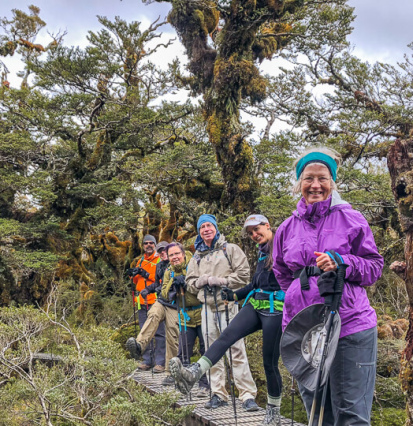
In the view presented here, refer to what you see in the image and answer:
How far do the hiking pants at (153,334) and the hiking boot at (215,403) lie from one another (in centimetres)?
153

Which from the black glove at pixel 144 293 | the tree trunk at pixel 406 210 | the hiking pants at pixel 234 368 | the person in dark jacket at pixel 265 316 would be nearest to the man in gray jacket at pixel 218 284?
the hiking pants at pixel 234 368

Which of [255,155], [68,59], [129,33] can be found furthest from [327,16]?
[68,59]

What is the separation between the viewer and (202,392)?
540 centimetres

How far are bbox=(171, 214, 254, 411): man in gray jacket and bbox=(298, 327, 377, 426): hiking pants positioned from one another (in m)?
2.47

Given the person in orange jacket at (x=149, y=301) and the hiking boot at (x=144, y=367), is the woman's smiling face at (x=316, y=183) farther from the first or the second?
the hiking boot at (x=144, y=367)

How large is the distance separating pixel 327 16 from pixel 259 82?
3.02 m

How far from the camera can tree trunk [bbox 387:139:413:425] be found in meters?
3.25

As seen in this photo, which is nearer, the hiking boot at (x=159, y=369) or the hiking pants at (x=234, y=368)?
the hiking pants at (x=234, y=368)

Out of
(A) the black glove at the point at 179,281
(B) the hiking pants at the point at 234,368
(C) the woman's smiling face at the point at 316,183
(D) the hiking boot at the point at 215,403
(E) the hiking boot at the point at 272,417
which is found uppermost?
(C) the woman's smiling face at the point at 316,183

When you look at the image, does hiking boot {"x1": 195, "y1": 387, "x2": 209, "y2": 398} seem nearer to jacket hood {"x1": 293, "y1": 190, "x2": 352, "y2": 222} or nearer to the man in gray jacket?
the man in gray jacket

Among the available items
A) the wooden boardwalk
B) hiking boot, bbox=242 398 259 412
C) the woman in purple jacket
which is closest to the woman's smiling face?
the woman in purple jacket

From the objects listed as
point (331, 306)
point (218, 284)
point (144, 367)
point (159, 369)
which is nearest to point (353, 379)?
point (331, 306)

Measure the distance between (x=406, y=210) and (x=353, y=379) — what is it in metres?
1.91

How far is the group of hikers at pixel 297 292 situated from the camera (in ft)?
6.94
